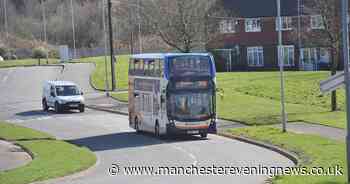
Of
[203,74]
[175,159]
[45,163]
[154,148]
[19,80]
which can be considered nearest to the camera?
[45,163]

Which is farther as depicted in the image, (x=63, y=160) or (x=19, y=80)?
(x=19, y=80)

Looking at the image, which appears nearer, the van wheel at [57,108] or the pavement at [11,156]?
the pavement at [11,156]

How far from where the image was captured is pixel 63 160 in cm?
2353

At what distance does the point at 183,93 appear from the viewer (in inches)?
1195

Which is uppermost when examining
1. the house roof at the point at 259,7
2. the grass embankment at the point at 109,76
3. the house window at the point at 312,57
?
the house roof at the point at 259,7

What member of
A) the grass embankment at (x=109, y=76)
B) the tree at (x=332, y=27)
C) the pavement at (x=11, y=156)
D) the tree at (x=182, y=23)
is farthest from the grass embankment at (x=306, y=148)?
the grass embankment at (x=109, y=76)

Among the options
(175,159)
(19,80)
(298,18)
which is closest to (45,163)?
(175,159)

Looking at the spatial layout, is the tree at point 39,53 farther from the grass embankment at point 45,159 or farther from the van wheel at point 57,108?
the grass embankment at point 45,159

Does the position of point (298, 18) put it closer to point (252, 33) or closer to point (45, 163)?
point (252, 33)

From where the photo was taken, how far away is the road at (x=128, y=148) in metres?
20.2

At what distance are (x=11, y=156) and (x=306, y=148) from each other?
9.93 meters

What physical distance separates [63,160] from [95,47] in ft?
320

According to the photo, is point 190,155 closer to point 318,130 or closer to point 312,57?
point 318,130

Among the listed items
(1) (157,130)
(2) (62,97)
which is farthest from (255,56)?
(1) (157,130)
